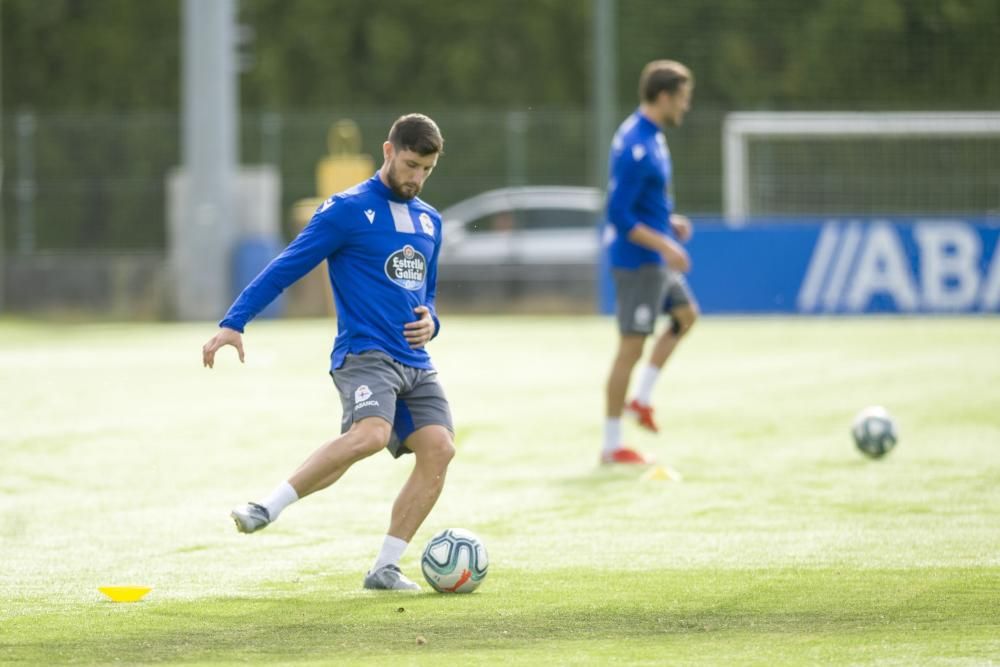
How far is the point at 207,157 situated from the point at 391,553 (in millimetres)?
19406

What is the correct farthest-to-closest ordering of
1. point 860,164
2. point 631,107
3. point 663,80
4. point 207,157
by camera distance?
point 631,107 → point 207,157 → point 860,164 → point 663,80

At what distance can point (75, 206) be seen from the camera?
27.4 meters

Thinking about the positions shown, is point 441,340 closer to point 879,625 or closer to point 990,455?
point 990,455

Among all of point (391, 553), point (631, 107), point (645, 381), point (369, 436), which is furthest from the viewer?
point (631, 107)

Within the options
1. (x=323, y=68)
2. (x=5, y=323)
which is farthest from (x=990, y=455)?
(x=323, y=68)

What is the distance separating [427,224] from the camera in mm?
7379

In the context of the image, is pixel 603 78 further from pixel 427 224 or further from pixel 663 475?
pixel 427 224

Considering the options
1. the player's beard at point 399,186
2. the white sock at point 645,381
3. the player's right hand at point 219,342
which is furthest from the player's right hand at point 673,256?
the player's right hand at point 219,342

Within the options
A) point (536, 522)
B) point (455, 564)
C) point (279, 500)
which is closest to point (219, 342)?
point (279, 500)

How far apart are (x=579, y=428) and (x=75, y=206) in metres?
16.5

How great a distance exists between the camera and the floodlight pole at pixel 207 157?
25.7m

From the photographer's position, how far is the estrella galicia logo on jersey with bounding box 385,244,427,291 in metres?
7.20

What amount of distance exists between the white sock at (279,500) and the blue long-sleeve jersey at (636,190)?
4379mm

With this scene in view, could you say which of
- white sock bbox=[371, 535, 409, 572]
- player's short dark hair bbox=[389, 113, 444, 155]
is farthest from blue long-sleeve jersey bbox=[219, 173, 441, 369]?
white sock bbox=[371, 535, 409, 572]
